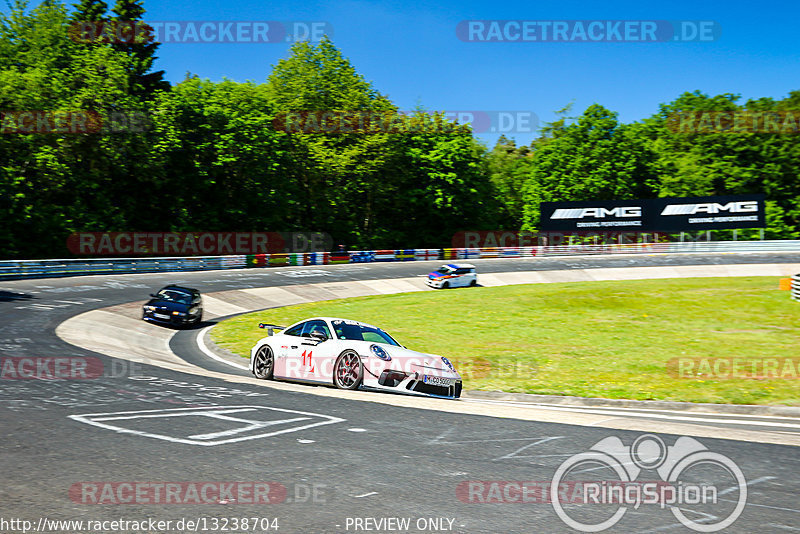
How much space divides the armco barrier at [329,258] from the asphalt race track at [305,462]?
28.0 metres

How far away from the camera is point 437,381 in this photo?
39.8 feet

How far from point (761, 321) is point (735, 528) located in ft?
77.7

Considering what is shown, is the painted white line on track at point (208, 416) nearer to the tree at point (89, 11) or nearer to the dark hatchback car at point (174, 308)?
the dark hatchback car at point (174, 308)

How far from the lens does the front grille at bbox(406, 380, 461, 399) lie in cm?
1198

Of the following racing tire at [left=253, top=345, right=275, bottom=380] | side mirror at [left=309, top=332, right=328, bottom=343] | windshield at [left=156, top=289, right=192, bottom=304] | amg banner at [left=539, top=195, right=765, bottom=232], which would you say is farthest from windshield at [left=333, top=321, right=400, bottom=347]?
amg banner at [left=539, top=195, right=765, bottom=232]

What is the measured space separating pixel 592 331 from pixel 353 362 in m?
13.8

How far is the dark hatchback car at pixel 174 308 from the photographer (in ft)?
79.7

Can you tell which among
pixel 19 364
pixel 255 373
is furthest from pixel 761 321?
pixel 19 364

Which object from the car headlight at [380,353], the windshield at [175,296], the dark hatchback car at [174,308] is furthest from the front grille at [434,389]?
the windshield at [175,296]

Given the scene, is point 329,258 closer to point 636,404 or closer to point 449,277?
point 449,277

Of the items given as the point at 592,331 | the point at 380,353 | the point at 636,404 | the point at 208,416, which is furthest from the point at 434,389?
the point at 592,331

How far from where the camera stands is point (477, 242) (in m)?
71.2

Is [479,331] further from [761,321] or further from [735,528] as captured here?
[735,528]

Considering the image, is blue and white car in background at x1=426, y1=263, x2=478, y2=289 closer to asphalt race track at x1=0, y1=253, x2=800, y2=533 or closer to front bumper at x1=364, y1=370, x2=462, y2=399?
front bumper at x1=364, y1=370, x2=462, y2=399
